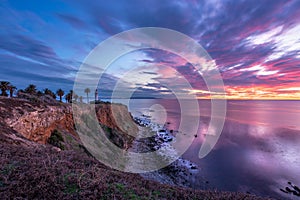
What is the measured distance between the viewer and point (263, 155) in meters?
35.7

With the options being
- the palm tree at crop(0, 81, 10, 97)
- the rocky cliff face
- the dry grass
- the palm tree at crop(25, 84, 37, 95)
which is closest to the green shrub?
the rocky cliff face

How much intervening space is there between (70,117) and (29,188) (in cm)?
2817

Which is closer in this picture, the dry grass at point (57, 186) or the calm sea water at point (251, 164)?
the dry grass at point (57, 186)

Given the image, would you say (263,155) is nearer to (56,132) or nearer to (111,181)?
(111,181)

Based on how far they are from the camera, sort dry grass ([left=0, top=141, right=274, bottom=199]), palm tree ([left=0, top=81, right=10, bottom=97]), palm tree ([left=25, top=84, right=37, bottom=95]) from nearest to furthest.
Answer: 1. dry grass ([left=0, top=141, right=274, bottom=199])
2. palm tree ([left=0, top=81, right=10, bottom=97])
3. palm tree ([left=25, top=84, right=37, bottom=95])

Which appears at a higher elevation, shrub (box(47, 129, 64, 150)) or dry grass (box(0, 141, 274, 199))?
dry grass (box(0, 141, 274, 199))

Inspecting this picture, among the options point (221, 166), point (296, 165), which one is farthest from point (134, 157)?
point (296, 165)

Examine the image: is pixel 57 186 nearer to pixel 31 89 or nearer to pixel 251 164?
pixel 251 164

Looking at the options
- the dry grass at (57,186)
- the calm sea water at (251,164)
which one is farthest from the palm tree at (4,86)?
the calm sea water at (251,164)

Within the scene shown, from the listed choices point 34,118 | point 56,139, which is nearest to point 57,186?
point 34,118

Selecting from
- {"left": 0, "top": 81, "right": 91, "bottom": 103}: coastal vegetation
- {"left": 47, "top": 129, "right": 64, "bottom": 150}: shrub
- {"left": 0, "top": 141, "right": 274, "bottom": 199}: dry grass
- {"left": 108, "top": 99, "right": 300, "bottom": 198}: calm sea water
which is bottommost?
{"left": 108, "top": 99, "right": 300, "bottom": 198}: calm sea water

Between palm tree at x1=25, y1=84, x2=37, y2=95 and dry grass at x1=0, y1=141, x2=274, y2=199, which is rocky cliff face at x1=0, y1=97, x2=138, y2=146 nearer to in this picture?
dry grass at x1=0, y1=141, x2=274, y2=199

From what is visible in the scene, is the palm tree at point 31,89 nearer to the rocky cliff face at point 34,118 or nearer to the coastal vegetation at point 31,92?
the coastal vegetation at point 31,92

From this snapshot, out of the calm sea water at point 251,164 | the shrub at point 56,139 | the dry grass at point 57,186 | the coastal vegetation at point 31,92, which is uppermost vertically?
the coastal vegetation at point 31,92
